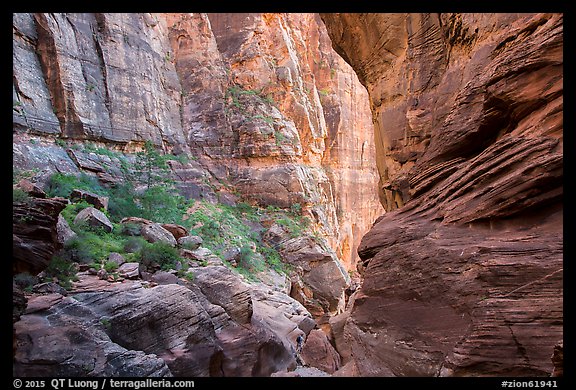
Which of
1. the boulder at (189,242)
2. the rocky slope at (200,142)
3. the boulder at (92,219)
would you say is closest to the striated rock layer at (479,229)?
the rocky slope at (200,142)

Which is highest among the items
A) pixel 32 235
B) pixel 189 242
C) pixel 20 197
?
pixel 189 242

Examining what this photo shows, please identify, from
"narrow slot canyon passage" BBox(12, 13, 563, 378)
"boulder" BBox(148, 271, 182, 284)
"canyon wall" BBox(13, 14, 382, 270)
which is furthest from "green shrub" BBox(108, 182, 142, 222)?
"boulder" BBox(148, 271, 182, 284)

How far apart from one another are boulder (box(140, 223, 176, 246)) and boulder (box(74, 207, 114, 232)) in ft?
4.57

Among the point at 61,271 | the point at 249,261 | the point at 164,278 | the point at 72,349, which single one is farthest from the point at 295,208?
the point at 72,349

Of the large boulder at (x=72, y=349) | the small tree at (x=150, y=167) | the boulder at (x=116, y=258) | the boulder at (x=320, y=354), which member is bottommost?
the boulder at (x=320, y=354)

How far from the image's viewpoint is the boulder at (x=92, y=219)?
1375 centimetres

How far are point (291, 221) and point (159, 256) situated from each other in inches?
624

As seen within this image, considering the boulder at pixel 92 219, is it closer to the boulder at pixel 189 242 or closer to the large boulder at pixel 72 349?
the boulder at pixel 189 242

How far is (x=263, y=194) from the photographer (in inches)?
1135

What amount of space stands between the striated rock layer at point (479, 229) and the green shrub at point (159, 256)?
24.9 feet

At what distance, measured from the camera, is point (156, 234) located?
15.1 m

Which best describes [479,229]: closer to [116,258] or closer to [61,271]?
[61,271]
